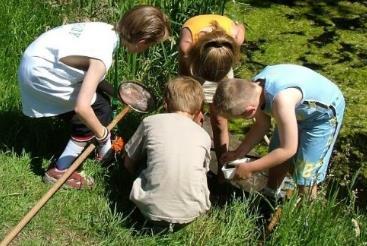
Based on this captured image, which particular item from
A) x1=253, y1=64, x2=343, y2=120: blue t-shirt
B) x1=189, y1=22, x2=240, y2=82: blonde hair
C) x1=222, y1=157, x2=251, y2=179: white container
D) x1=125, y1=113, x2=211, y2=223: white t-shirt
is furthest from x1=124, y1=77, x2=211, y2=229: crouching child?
x1=253, y1=64, x2=343, y2=120: blue t-shirt

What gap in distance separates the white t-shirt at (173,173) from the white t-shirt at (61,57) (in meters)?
0.51

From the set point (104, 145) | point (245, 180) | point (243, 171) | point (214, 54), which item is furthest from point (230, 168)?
point (104, 145)

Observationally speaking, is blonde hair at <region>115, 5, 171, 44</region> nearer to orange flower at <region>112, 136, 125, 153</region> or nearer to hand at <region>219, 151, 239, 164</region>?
orange flower at <region>112, 136, 125, 153</region>

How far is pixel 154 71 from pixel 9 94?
958 millimetres

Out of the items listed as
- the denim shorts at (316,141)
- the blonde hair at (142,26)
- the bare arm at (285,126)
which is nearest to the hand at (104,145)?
the blonde hair at (142,26)

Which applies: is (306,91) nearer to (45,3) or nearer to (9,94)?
(9,94)

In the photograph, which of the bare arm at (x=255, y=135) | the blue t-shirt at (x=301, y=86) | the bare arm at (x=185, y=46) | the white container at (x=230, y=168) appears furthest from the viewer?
the bare arm at (x=185, y=46)

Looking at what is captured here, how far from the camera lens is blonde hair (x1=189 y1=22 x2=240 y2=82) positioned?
3.31 meters

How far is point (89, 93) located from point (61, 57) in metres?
0.29

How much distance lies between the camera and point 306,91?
3.10 meters

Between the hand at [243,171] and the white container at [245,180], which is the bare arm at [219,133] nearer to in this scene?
the white container at [245,180]

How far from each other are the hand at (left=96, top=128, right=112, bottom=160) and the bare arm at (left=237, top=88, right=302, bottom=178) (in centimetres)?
80

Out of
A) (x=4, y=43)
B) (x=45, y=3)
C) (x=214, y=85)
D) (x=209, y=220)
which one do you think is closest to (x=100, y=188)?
(x=209, y=220)

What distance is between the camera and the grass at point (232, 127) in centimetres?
304
